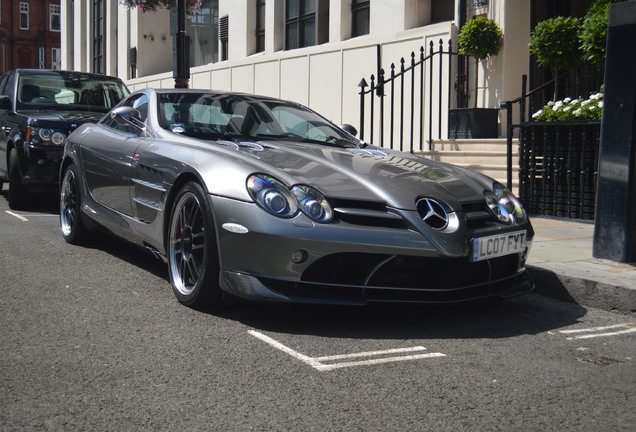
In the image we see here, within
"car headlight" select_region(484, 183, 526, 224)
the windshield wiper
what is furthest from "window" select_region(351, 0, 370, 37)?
"car headlight" select_region(484, 183, 526, 224)

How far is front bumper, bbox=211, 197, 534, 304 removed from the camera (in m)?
4.15

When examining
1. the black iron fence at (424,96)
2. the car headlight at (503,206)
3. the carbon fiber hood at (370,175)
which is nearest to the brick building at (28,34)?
the black iron fence at (424,96)

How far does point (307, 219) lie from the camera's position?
4191 millimetres

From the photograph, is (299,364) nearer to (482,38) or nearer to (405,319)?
(405,319)

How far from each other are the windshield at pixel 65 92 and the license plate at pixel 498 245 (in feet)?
24.1

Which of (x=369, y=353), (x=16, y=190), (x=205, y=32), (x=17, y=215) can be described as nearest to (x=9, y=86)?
(x=16, y=190)

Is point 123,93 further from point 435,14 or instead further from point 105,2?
point 105,2

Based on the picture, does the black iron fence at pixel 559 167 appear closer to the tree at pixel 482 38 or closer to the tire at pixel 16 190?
the tree at pixel 482 38

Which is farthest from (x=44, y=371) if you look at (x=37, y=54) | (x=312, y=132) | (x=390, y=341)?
(x=37, y=54)

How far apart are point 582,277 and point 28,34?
62.4 m

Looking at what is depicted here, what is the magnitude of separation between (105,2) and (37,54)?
34.5 meters

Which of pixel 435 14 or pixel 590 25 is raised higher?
pixel 435 14

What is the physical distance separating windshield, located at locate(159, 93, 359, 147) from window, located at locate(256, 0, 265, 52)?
14364 millimetres

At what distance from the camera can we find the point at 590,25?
956cm
